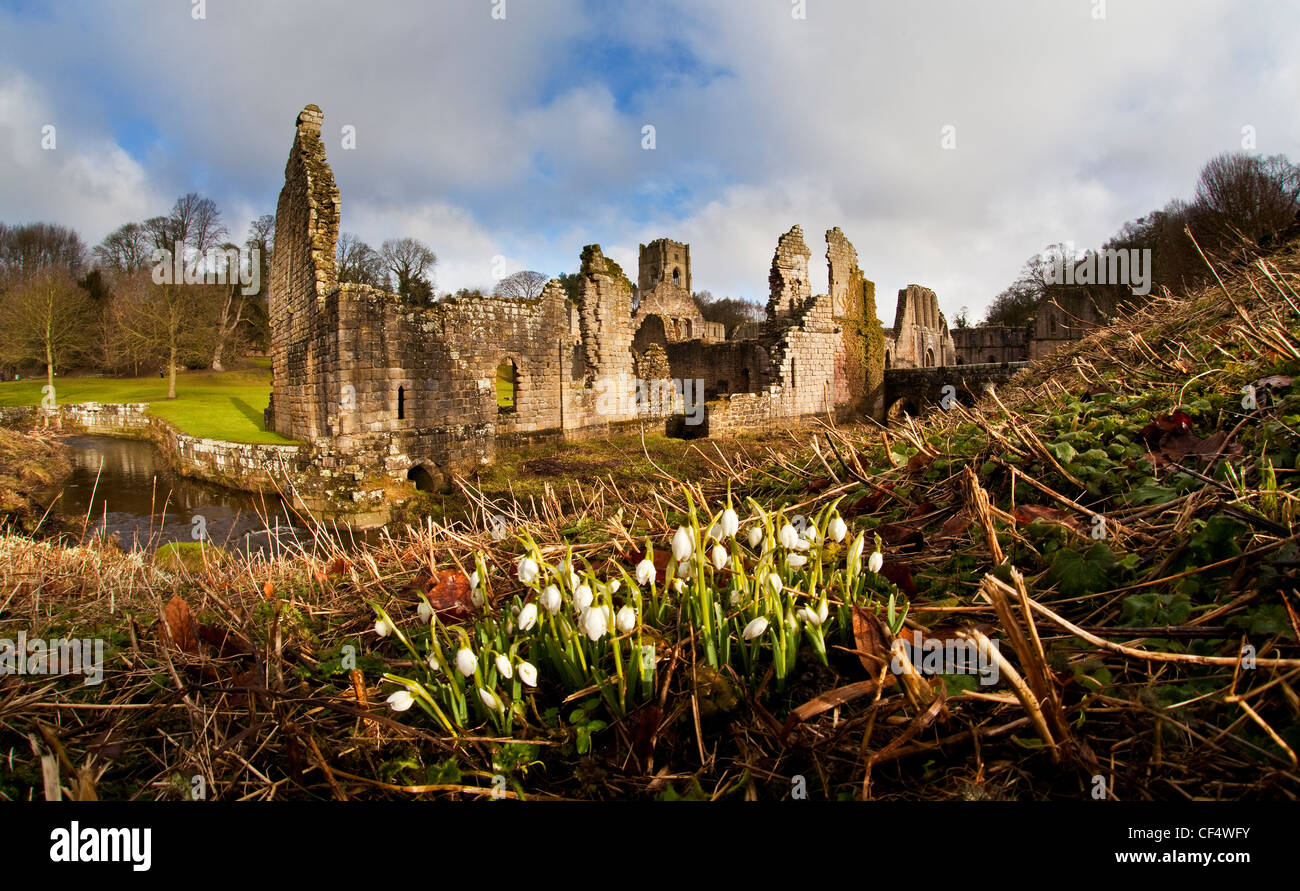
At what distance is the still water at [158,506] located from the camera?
11680 millimetres

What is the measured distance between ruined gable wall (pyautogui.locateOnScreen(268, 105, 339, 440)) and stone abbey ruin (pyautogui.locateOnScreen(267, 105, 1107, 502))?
48 millimetres

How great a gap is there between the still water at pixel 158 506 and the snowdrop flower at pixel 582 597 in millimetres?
9310

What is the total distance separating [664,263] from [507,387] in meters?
18.4

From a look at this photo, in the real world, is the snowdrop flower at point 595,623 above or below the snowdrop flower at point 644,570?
below

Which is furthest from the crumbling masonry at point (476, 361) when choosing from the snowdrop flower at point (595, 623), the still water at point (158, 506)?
the snowdrop flower at point (595, 623)

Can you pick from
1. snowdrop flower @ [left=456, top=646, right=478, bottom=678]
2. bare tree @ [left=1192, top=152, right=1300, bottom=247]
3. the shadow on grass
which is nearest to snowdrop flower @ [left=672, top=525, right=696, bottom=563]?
snowdrop flower @ [left=456, top=646, right=478, bottom=678]

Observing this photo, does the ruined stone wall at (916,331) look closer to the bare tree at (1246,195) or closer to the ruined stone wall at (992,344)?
the ruined stone wall at (992,344)

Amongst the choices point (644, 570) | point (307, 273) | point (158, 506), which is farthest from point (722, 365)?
point (644, 570)

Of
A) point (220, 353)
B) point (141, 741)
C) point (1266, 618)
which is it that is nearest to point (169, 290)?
point (220, 353)

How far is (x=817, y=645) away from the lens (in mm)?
1914

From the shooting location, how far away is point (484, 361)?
60.6ft

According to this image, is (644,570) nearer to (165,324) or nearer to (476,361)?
(476,361)
